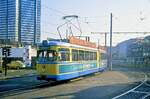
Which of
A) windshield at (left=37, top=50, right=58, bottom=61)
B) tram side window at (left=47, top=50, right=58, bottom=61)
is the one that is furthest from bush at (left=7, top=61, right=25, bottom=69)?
tram side window at (left=47, top=50, right=58, bottom=61)

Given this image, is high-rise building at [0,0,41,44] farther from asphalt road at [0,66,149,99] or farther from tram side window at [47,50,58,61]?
asphalt road at [0,66,149,99]

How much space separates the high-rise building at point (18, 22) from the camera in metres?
69.2

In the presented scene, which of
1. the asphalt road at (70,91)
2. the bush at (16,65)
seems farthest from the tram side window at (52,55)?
the bush at (16,65)

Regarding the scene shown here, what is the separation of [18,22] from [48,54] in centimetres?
5474

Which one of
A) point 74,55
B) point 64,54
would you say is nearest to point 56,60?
point 64,54

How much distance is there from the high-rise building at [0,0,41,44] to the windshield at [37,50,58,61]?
135 feet

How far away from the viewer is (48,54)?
2270cm

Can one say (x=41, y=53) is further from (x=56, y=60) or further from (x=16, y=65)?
(x=16, y=65)

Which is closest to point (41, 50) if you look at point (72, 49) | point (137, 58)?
point (72, 49)

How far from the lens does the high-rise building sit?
69225 mm

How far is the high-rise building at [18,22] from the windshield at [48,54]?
41.2m

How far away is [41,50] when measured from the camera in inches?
901

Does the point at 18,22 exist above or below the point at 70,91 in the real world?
above

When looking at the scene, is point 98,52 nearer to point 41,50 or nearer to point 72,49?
point 72,49
